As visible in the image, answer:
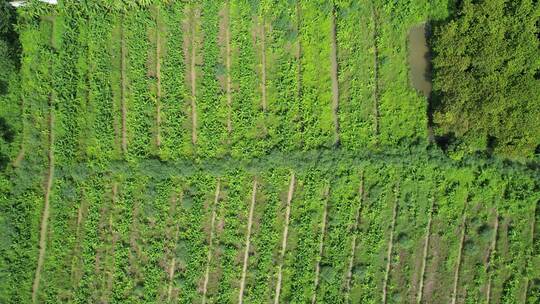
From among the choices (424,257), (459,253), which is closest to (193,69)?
(424,257)

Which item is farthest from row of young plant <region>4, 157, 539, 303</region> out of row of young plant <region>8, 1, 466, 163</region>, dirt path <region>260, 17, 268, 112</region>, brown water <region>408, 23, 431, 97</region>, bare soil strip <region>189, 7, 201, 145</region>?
brown water <region>408, 23, 431, 97</region>

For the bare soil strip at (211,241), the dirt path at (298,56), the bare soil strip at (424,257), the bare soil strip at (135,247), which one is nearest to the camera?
the bare soil strip at (424,257)

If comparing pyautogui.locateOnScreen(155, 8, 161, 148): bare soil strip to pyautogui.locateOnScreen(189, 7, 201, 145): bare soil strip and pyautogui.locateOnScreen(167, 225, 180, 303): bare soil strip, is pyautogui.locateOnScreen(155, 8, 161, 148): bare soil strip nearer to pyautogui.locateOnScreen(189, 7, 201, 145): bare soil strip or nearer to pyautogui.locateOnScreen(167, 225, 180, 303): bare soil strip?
pyautogui.locateOnScreen(189, 7, 201, 145): bare soil strip

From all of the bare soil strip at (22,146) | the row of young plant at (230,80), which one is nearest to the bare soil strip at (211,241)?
the row of young plant at (230,80)

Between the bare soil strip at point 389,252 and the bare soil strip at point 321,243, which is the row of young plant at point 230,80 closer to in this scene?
the bare soil strip at point 321,243

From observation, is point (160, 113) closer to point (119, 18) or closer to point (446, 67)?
point (119, 18)

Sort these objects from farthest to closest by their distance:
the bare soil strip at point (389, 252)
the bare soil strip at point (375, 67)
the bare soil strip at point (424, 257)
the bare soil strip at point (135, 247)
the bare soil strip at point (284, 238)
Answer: the bare soil strip at point (375, 67)
the bare soil strip at point (135, 247)
the bare soil strip at point (284, 238)
the bare soil strip at point (389, 252)
the bare soil strip at point (424, 257)
